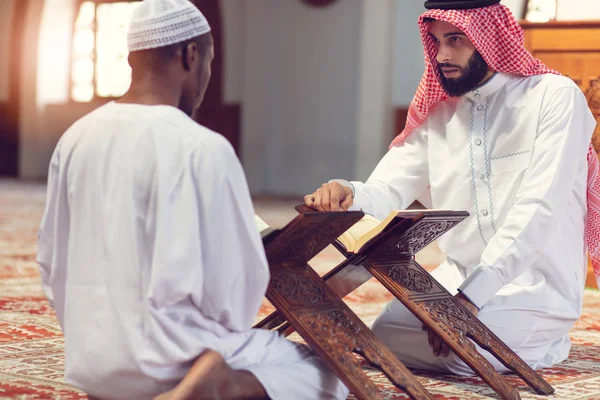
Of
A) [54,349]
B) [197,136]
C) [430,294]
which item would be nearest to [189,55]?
[197,136]

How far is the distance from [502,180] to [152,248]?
5.53 ft

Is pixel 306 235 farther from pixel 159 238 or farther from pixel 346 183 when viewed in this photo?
pixel 346 183

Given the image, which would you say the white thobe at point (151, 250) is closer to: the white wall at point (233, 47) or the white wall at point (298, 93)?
the white wall at point (298, 93)

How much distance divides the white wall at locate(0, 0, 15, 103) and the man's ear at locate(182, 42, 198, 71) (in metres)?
16.0

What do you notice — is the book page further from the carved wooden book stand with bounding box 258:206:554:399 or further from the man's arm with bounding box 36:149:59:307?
the man's arm with bounding box 36:149:59:307

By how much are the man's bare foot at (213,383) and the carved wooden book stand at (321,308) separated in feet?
0.89

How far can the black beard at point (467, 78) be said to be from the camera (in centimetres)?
346

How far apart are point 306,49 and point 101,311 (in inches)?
466

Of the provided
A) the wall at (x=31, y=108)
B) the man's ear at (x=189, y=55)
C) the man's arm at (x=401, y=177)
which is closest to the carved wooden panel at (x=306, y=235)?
the man's ear at (x=189, y=55)

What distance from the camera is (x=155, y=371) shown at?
218 cm

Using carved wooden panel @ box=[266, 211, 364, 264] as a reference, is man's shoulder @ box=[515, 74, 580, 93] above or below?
above

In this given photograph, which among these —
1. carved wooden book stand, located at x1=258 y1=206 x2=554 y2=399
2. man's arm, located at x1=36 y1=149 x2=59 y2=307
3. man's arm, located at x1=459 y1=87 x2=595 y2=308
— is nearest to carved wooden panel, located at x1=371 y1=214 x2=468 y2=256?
carved wooden book stand, located at x1=258 y1=206 x2=554 y2=399

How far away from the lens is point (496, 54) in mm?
3488

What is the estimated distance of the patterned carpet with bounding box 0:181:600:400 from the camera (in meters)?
2.99
